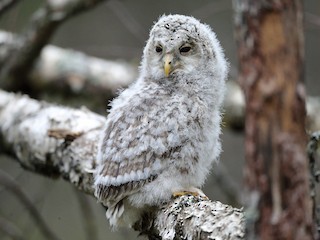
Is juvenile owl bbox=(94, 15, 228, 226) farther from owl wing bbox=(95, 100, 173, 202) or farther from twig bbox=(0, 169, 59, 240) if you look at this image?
twig bbox=(0, 169, 59, 240)

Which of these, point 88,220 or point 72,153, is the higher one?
point 72,153

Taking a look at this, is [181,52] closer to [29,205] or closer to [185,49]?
[185,49]

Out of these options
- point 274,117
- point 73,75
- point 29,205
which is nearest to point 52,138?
point 29,205

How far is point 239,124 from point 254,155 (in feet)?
10.9

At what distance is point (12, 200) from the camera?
278 inches

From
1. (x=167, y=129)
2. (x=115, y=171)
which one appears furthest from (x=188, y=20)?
(x=115, y=171)

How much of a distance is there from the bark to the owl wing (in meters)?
0.16

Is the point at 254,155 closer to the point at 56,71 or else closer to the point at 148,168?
the point at 148,168

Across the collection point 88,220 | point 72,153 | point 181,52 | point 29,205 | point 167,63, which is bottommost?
point 29,205

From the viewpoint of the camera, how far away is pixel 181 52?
3029mm

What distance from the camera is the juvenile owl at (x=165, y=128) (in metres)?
2.67

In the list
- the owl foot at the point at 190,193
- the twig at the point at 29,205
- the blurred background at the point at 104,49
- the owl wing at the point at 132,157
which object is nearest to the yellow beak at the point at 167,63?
the owl wing at the point at 132,157

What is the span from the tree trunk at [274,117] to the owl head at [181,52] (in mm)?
1499

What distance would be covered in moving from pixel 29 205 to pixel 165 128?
1477mm
